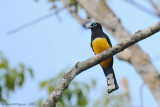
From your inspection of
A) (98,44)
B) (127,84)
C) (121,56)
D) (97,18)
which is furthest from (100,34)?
(127,84)

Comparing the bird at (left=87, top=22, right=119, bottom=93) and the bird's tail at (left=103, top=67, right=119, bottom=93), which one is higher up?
the bird at (left=87, top=22, right=119, bottom=93)

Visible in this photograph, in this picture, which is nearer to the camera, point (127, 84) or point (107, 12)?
point (107, 12)

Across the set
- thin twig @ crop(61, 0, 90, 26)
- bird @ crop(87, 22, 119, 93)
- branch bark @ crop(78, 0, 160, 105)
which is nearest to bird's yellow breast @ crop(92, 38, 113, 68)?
bird @ crop(87, 22, 119, 93)

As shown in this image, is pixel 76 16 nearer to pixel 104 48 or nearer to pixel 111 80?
pixel 104 48

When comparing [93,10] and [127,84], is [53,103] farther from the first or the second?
[127,84]

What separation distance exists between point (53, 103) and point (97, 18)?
13.5ft

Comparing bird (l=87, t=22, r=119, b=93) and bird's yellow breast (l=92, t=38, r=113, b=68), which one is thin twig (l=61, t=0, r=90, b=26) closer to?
bird (l=87, t=22, r=119, b=93)

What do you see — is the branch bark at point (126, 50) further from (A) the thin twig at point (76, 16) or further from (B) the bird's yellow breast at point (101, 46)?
(B) the bird's yellow breast at point (101, 46)

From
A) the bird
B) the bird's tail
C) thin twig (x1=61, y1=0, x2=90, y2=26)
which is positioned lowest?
the bird's tail

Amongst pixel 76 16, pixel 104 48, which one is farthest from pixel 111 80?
pixel 76 16

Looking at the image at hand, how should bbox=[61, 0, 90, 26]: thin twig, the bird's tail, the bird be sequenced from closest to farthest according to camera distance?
the bird's tail → the bird → bbox=[61, 0, 90, 26]: thin twig

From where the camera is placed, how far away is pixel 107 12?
713 centimetres

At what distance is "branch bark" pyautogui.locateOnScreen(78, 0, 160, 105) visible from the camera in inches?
240

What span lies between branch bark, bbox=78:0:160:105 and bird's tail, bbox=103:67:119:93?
135cm
